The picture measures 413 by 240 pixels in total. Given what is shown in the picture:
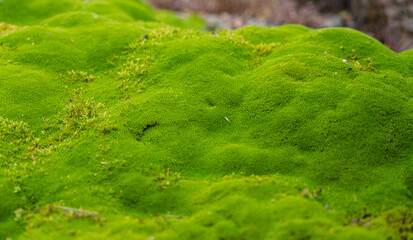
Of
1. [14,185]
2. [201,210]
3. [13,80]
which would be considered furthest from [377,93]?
[13,80]

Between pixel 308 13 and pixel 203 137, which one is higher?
pixel 308 13

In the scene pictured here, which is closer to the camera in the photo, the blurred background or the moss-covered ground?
the moss-covered ground

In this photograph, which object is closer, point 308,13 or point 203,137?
point 203,137

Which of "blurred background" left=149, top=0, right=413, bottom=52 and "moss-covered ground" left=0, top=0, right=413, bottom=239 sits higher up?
"blurred background" left=149, top=0, right=413, bottom=52

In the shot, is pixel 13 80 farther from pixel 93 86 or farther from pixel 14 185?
pixel 14 185
